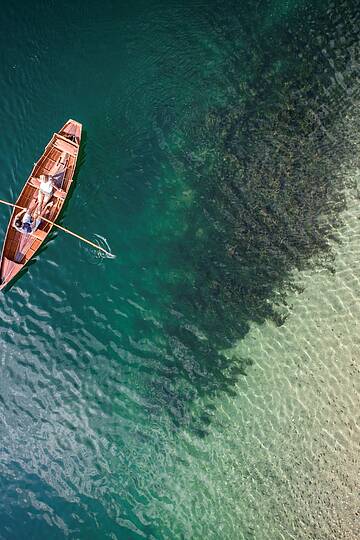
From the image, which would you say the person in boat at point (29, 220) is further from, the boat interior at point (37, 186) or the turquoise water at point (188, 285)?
the turquoise water at point (188, 285)

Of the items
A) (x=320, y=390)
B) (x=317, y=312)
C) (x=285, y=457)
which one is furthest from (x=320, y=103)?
(x=285, y=457)

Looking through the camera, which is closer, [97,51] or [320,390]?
[320,390]

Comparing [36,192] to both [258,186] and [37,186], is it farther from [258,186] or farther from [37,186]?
[258,186]

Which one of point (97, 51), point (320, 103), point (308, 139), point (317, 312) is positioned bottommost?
point (317, 312)

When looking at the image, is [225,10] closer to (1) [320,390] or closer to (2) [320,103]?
(2) [320,103]

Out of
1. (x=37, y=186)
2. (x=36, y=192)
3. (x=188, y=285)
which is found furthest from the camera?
(x=36, y=192)

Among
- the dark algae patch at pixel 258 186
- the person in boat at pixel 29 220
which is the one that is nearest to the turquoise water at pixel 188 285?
the dark algae patch at pixel 258 186

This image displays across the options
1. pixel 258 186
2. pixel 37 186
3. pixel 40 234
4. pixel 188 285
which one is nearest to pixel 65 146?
pixel 37 186
